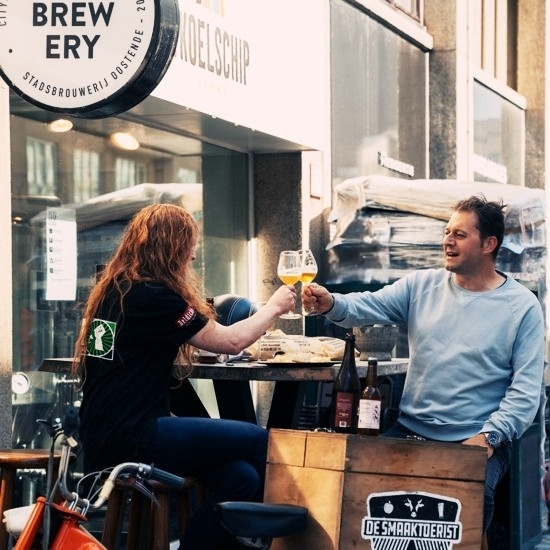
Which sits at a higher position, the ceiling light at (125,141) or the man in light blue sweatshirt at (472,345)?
the ceiling light at (125,141)

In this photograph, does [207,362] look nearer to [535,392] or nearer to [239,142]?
[535,392]

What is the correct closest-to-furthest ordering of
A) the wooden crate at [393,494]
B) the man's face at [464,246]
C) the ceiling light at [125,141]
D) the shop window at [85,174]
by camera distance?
1. the wooden crate at [393,494]
2. the man's face at [464,246]
3. the shop window at [85,174]
4. the ceiling light at [125,141]

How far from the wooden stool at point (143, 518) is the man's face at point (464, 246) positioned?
1.40 m

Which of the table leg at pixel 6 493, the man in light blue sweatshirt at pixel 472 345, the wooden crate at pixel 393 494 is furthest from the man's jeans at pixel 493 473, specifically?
the table leg at pixel 6 493

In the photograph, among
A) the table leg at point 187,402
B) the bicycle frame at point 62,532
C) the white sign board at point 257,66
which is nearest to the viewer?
the bicycle frame at point 62,532

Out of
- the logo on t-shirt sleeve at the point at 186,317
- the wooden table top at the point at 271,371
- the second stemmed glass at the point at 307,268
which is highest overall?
the second stemmed glass at the point at 307,268

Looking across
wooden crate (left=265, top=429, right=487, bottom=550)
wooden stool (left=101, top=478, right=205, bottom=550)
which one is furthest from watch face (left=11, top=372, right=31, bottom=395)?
wooden crate (left=265, top=429, right=487, bottom=550)

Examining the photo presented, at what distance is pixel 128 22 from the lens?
5496mm

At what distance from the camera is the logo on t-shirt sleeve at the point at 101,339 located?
4820 mm

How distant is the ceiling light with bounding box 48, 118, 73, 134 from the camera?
294 inches

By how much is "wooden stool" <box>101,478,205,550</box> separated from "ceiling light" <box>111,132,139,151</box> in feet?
10.0

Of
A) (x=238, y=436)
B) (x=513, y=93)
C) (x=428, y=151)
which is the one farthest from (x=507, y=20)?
(x=238, y=436)

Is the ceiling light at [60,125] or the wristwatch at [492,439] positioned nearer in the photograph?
Answer: the wristwatch at [492,439]

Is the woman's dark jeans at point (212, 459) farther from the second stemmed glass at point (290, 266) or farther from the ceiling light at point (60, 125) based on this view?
the ceiling light at point (60, 125)
